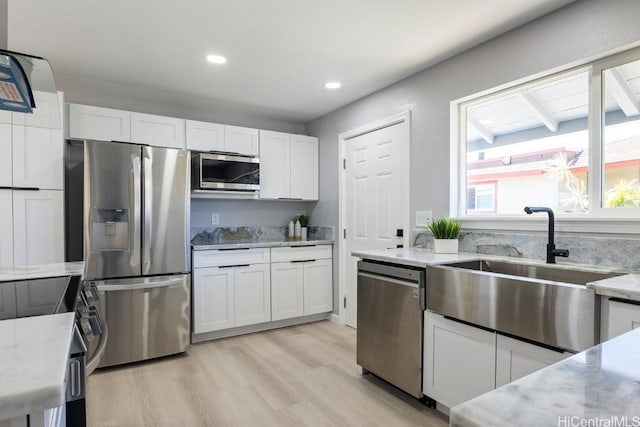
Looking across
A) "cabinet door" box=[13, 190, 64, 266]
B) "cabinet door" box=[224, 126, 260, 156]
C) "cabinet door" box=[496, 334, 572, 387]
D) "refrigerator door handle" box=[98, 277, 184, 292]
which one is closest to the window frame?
"cabinet door" box=[496, 334, 572, 387]

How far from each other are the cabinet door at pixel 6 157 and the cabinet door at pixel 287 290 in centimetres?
223

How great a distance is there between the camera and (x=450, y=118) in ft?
8.79

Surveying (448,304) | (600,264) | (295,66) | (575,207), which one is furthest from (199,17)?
(600,264)

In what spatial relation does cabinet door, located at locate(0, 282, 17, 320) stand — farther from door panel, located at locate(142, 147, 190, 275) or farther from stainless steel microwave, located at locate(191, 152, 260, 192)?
stainless steel microwave, located at locate(191, 152, 260, 192)

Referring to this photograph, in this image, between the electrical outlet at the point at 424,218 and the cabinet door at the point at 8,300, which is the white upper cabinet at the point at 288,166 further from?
the cabinet door at the point at 8,300

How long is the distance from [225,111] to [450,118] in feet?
8.17

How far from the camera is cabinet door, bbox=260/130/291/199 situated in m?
3.88

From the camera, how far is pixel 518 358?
1.67m

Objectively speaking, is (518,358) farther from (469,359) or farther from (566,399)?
(566,399)

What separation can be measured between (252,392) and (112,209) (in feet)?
5.76

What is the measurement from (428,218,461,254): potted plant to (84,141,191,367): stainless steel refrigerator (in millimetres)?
2071

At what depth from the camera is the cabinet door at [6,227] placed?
Result: 99.2 inches

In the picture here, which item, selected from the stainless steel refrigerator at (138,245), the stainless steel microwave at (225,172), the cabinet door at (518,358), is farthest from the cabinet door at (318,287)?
the cabinet door at (518,358)

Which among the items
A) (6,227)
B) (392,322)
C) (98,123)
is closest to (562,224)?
(392,322)
